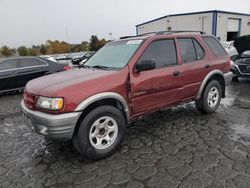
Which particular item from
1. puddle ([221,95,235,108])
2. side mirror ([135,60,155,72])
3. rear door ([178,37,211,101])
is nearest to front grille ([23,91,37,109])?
side mirror ([135,60,155,72])

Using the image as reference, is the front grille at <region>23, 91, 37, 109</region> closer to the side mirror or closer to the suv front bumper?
the suv front bumper

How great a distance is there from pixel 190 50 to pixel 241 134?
6.02ft

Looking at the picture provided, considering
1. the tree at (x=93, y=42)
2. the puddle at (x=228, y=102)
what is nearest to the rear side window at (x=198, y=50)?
the puddle at (x=228, y=102)

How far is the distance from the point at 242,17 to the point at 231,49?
26683 millimetres

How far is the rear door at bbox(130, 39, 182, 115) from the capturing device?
12.2 feet

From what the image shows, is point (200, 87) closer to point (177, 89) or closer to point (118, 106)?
point (177, 89)

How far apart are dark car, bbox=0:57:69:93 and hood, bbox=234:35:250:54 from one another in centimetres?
790

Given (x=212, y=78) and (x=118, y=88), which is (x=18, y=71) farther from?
(x=212, y=78)

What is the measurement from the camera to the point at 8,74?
26.7 feet

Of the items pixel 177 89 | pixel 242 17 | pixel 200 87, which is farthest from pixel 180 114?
pixel 242 17

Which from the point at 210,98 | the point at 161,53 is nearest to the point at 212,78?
the point at 210,98

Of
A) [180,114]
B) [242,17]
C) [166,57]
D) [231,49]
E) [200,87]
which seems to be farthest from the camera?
[242,17]

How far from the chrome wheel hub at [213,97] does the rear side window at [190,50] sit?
0.85m

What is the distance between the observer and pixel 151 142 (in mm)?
3912
